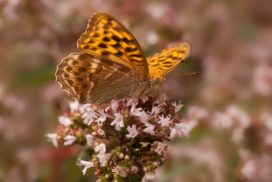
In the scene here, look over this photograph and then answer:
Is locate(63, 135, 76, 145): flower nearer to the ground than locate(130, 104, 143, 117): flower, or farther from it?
farther from it

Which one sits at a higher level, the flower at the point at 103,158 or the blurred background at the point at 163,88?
the blurred background at the point at 163,88

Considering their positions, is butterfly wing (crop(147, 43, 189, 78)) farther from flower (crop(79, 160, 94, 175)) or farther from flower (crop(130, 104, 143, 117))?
flower (crop(79, 160, 94, 175))

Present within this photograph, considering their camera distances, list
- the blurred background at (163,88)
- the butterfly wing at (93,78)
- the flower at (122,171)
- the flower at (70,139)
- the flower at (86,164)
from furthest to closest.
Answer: the blurred background at (163,88)
the flower at (70,139)
the butterfly wing at (93,78)
the flower at (86,164)
the flower at (122,171)

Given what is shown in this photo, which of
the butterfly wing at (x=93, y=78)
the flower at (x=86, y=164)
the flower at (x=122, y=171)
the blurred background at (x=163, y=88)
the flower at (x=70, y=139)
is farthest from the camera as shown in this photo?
the blurred background at (x=163, y=88)

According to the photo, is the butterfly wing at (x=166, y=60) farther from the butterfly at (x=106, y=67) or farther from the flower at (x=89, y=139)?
the flower at (x=89, y=139)

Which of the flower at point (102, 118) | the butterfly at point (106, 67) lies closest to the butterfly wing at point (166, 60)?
the butterfly at point (106, 67)

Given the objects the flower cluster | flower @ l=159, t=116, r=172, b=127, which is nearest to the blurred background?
the flower cluster
